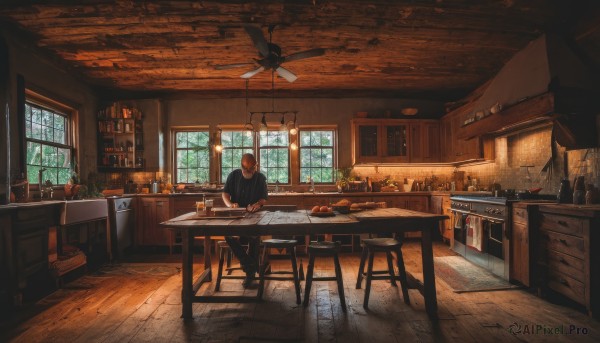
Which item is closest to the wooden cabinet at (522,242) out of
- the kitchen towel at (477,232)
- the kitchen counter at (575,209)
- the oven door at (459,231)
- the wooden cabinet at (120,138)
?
the kitchen counter at (575,209)

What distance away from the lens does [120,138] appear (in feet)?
22.0

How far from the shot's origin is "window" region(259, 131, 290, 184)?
7078 millimetres

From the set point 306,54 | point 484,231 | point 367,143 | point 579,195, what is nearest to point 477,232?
point 484,231

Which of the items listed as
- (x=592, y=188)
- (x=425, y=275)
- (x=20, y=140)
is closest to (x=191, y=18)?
(x=20, y=140)

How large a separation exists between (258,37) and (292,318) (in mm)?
2606

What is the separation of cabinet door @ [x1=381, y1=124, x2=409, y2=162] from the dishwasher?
5012 millimetres

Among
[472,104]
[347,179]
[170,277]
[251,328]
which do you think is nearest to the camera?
[251,328]

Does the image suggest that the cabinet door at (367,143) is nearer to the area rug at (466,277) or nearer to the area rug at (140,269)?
the area rug at (466,277)

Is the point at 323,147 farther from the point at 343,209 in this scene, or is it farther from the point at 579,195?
the point at 579,195

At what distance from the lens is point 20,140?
14.2ft

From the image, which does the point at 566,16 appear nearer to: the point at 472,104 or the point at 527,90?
the point at 527,90

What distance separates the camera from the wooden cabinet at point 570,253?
9.20 ft

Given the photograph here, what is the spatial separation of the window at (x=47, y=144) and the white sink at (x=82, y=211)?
2.45 feet

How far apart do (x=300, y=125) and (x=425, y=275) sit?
4596 millimetres
